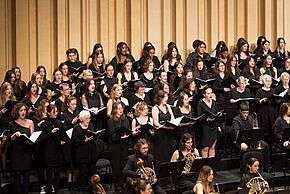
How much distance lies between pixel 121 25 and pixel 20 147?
4.70 m

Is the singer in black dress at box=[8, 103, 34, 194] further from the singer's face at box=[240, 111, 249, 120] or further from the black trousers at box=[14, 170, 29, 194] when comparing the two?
the singer's face at box=[240, 111, 249, 120]

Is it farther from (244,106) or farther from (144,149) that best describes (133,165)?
(244,106)

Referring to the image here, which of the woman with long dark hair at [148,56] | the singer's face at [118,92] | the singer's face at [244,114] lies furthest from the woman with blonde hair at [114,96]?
the woman with long dark hair at [148,56]

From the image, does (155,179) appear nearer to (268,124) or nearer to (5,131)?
(5,131)

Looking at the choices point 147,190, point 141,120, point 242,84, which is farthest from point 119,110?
point 242,84

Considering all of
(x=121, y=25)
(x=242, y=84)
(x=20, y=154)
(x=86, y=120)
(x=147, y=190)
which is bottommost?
(x=147, y=190)

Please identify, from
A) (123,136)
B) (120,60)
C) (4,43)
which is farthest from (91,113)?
(4,43)

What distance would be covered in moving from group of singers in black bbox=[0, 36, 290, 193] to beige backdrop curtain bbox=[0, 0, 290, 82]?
2.95 feet

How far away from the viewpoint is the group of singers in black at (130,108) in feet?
27.3

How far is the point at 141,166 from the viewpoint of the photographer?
7.98 metres

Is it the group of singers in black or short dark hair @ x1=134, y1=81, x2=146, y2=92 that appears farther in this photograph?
short dark hair @ x1=134, y1=81, x2=146, y2=92

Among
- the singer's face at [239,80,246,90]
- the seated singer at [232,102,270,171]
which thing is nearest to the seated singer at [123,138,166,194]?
the seated singer at [232,102,270,171]

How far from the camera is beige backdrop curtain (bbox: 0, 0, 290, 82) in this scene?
1148 cm

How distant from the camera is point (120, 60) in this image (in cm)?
1123
